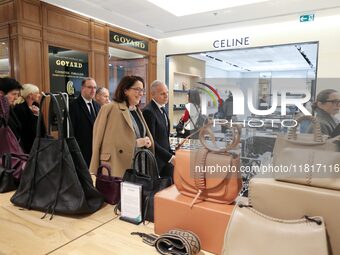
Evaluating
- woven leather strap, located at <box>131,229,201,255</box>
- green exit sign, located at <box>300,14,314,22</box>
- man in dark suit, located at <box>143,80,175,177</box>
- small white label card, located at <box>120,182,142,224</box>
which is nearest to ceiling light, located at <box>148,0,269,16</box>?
green exit sign, located at <box>300,14,314,22</box>

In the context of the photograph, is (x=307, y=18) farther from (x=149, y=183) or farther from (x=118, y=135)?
(x=149, y=183)

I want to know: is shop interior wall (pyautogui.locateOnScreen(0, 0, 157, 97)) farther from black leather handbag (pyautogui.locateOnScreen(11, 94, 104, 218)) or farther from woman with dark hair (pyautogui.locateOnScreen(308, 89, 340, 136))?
woman with dark hair (pyautogui.locateOnScreen(308, 89, 340, 136))

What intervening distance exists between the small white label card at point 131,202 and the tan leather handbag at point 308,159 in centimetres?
53

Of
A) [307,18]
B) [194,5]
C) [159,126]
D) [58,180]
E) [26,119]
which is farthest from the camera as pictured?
[307,18]

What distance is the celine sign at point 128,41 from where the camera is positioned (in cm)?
529

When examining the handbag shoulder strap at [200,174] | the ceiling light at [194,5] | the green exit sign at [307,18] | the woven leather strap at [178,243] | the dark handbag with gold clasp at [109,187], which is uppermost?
the ceiling light at [194,5]

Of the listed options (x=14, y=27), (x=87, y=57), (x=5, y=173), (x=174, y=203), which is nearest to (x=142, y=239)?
(x=174, y=203)

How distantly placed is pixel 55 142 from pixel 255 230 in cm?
87

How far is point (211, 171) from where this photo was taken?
0.95 m

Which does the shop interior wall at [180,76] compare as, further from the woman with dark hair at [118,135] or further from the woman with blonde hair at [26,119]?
the woman with dark hair at [118,135]

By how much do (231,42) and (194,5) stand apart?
1589 millimetres

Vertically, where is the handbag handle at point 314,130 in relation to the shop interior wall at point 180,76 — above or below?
below

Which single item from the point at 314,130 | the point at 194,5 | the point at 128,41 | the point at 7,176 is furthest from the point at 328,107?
the point at 128,41

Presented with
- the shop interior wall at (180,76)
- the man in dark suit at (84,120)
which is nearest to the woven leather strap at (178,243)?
the man in dark suit at (84,120)
